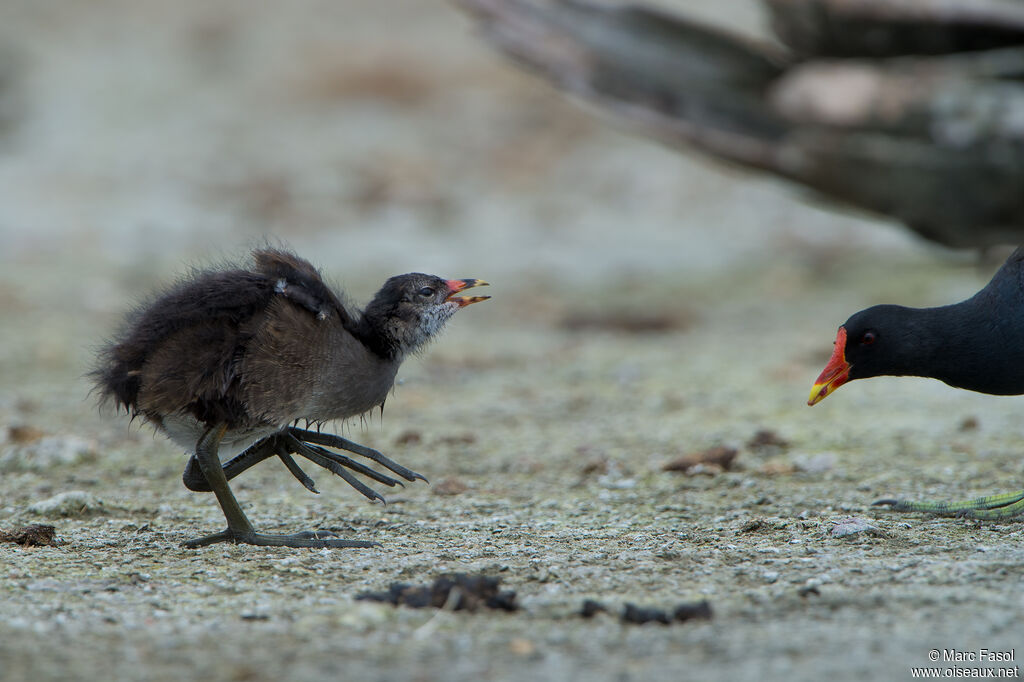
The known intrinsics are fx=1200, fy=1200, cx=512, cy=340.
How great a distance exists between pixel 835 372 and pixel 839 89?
15.6 ft

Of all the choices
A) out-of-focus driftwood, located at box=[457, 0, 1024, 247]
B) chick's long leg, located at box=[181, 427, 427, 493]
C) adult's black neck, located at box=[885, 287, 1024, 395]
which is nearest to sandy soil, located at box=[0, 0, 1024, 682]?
chick's long leg, located at box=[181, 427, 427, 493]

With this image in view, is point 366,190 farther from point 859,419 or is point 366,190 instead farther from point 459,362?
point 859,419

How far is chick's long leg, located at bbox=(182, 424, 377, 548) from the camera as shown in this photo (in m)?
4.05

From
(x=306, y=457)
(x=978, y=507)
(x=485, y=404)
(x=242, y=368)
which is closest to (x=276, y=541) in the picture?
(x=306, y=457)

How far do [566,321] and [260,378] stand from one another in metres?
5.88

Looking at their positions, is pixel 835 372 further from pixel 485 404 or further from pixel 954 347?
pixel 485 404

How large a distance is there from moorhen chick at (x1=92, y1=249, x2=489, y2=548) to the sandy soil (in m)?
0.28

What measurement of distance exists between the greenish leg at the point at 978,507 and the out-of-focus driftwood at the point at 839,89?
4.64 m

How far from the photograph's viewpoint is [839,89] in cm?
874

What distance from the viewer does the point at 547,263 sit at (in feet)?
39.6

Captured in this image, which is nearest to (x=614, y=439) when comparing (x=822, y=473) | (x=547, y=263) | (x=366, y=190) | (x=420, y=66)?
(x=822, y=473)

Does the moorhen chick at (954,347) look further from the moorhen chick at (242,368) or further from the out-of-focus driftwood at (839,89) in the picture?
the out-of-focus driftwood at (839,89)

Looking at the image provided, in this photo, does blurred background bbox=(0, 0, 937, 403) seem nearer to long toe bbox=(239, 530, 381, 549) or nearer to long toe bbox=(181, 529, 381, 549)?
long toe bbox=(181, 529, 381, 549)

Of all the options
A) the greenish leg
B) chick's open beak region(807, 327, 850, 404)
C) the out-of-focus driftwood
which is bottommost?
the greenish leg
